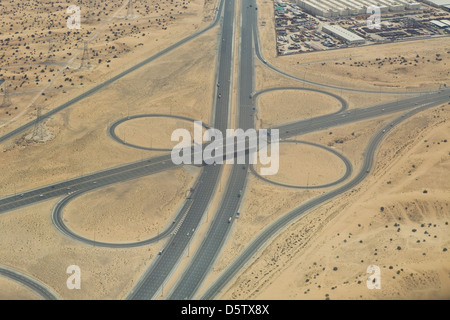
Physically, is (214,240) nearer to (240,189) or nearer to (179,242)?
(179,242)

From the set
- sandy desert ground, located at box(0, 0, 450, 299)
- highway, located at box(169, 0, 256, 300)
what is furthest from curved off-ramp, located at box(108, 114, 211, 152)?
highway, located at box(169, 0, 256, 300)

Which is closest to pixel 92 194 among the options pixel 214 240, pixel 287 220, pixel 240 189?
pixel 214 240

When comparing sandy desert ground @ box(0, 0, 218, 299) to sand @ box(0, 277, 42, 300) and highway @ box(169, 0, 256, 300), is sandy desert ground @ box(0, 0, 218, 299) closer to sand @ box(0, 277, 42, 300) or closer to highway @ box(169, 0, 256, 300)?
sand @ box(0, 277, 42, 300)

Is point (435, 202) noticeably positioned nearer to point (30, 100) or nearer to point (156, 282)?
point (156, 282)

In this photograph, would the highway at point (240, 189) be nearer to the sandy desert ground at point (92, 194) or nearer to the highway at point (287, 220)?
the highway at point (287, 220)

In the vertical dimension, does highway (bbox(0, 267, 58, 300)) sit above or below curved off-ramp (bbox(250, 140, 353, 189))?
below

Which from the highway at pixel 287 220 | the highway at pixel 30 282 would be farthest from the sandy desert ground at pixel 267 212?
the highway at pixel 287 220
